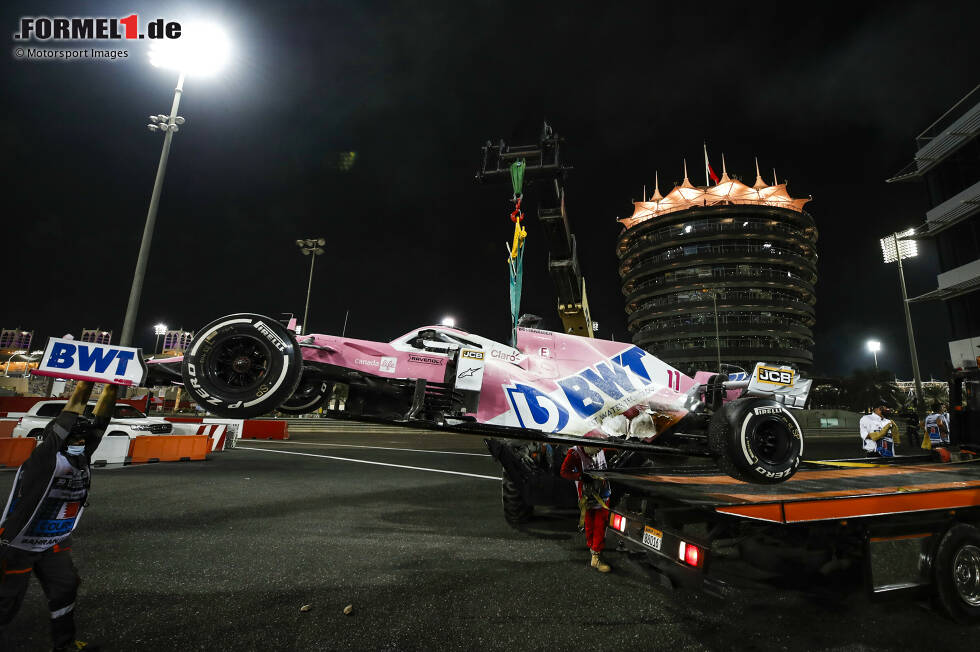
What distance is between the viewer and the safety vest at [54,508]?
266cm

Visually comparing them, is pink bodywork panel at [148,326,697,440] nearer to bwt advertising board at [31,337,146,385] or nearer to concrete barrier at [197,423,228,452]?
bwt advertising board at [31,337,146,385]

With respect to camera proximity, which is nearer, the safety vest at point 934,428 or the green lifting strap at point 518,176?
the safety vest at point 934,428

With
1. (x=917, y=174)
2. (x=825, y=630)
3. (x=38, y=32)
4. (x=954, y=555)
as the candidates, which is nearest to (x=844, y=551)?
(x=825, y=630)

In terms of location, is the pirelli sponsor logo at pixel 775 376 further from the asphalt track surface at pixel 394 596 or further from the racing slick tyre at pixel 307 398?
the racing slick tyre at pixel 307 398

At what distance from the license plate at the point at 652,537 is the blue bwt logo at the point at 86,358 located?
424 cm

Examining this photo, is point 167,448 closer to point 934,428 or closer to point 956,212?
point 934,428

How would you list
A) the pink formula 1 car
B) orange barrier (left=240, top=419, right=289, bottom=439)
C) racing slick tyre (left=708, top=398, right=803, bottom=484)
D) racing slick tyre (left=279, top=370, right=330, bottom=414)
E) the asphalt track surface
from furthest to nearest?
orange barrier (left=240, top=419, right=289, bottom=439), racing slick tyre (left=279, top=370, right=330, bottom=414), racing slick tyre (left=708, top=398, right=803, bottom=484), the pink formula 1 car, the asphalt track surface

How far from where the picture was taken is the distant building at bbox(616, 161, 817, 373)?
61812 mm

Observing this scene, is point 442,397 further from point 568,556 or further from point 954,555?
point 954,555

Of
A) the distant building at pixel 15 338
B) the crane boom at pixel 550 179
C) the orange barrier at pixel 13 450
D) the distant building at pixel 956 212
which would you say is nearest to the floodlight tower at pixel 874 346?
the distant building at pixel 956 212

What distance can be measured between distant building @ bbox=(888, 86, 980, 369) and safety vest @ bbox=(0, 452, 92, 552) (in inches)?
1764

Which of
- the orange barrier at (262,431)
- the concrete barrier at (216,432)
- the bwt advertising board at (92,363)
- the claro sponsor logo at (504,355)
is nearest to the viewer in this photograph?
the bwt advertising board at (92,363)

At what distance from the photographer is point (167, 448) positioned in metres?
11.2

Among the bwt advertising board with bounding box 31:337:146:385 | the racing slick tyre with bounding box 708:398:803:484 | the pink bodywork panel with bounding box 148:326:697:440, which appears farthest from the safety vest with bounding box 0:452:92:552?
the racing slick tyre with bounding box 708:398:803:484
